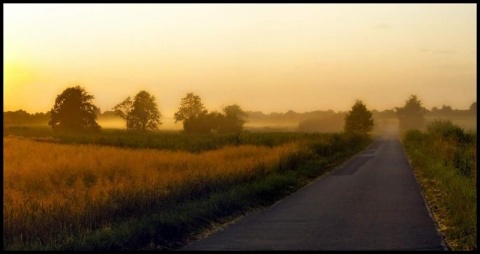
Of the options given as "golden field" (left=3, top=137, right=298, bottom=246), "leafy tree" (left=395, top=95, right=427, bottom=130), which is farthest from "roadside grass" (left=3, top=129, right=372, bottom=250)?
"leafy tree" (left=395, top=95, right=427, bottom=130)

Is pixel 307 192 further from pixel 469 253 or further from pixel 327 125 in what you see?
pixel 327 125

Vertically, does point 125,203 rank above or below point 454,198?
above

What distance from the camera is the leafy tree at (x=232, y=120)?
75625mm

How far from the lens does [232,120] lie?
78125 millimetres

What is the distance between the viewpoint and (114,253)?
31.7 ft

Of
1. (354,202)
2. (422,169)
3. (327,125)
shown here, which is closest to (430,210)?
(354,202)

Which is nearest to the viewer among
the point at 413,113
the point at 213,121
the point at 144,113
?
the point at 213,121

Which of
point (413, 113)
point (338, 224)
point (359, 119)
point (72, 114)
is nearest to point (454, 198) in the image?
point (338, 224)

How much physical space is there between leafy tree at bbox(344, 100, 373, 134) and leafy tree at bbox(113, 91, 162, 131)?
4259 centimetres

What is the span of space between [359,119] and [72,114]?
57.7 metres

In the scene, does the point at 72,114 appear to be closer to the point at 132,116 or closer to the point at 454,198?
the point at 132,116

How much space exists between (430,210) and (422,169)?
14.6 meters

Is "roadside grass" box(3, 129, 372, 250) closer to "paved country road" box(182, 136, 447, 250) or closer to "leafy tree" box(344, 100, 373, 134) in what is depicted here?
"paved country road" box(182, 136, 447, 250)

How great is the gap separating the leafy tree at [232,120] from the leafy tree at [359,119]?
3288cm
